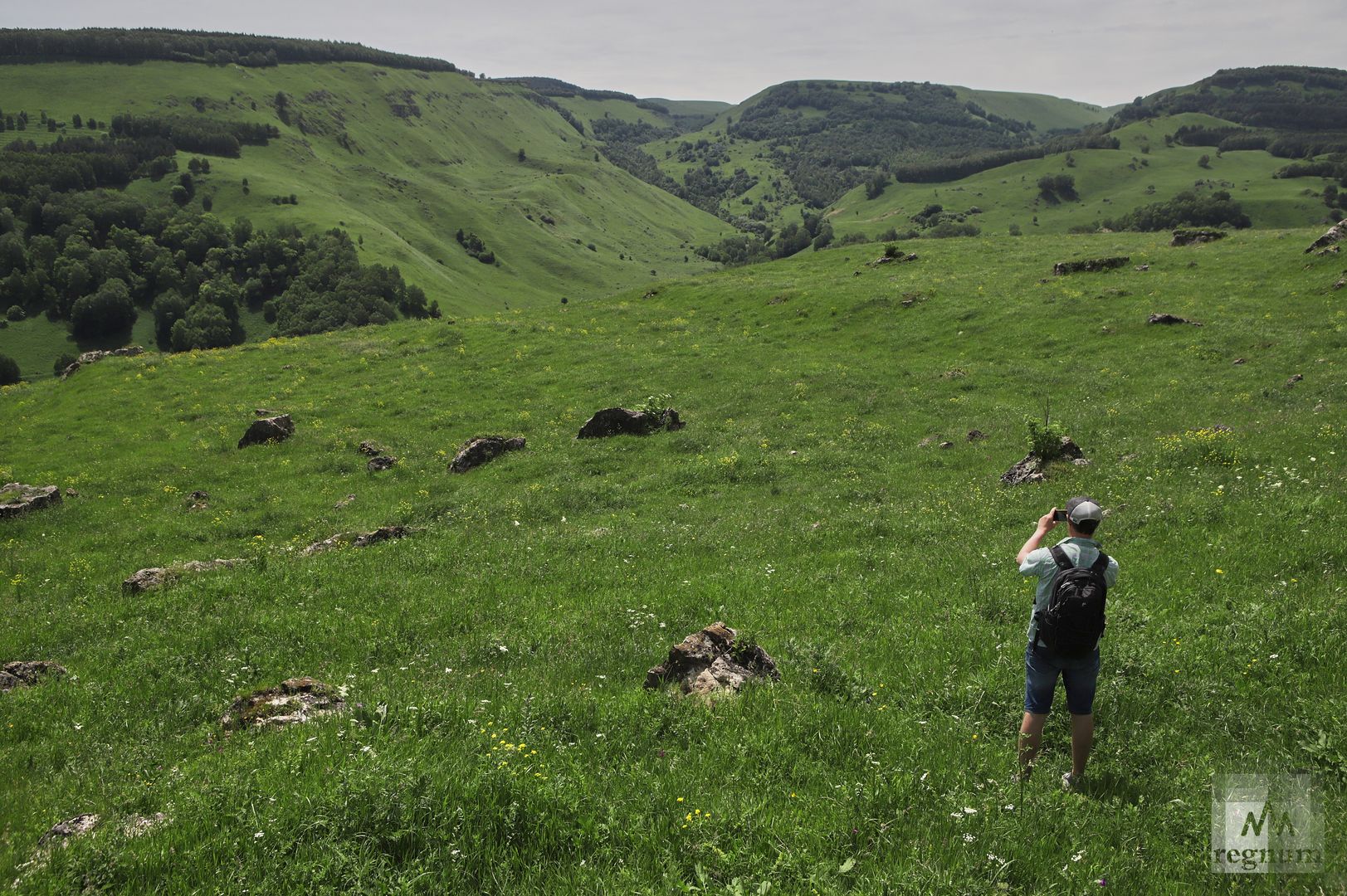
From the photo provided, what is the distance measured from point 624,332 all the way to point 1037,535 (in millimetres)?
49527

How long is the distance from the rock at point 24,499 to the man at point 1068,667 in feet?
108

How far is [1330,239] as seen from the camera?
44906mm

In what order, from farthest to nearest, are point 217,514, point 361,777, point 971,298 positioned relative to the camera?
point 971,298 → point 217,514 → point 361,777

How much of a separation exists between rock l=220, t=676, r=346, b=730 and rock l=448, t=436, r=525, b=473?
2006cm

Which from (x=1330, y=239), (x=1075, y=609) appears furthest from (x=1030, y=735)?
(x=1330, y=239)

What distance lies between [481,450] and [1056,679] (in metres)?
26.0

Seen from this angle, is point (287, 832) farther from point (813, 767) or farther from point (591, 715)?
point (813, 767)

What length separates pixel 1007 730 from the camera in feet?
28.5

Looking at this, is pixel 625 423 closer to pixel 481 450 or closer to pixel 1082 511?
pixel 481 450

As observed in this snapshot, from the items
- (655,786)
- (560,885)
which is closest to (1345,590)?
(655,786)

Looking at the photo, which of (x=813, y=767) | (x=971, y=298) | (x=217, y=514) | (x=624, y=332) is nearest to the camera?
(x=813, y=767)

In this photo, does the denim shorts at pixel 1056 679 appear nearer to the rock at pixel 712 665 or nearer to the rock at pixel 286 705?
the rock at pixel 712 665

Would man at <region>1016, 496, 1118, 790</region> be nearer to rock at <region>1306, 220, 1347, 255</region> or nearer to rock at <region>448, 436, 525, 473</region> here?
rock at <region>448, 436, 525, 473</region>

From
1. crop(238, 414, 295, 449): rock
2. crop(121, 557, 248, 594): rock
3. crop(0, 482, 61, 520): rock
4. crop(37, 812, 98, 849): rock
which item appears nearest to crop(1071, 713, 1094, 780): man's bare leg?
crop(37, 812, 98, 849): rock
